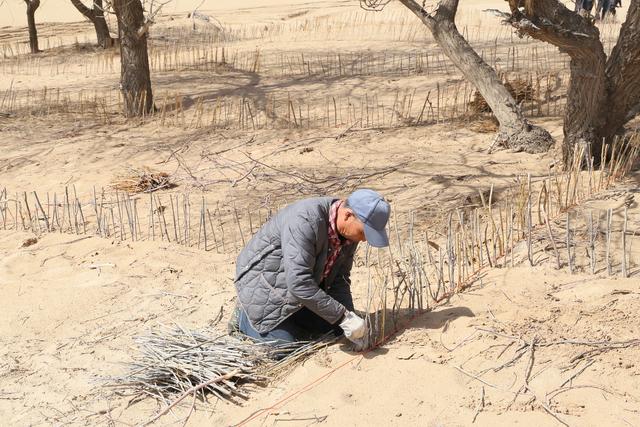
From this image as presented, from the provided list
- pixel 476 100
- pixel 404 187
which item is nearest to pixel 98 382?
pixel 404 187

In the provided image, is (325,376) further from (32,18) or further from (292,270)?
(32,18)

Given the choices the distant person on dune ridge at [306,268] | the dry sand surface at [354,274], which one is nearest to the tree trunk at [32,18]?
the dry sand surface at [354,274]

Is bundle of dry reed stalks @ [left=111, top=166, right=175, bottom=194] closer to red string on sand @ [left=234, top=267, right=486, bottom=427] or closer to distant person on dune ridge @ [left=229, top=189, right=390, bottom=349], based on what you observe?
distant person on dune ridge @ [left=229, top=189, right=390, bottom=349]

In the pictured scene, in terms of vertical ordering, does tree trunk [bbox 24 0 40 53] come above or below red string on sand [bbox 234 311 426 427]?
above

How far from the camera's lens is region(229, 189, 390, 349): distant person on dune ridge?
3.09m

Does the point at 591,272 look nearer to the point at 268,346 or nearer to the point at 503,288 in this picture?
the point at 503,288

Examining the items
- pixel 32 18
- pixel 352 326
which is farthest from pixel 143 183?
pixel 32 18

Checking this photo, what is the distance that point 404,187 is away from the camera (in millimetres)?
5480

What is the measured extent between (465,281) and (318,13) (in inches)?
563

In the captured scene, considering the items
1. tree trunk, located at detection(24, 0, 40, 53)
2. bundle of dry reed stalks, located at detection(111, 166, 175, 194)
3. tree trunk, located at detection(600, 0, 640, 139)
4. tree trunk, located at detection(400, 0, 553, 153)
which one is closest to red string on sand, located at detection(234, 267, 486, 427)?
tree trunk, located at detection(600, 0, 640, 139)

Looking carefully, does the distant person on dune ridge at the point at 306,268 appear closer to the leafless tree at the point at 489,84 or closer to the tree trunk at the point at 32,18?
the leafless tree at the point at 489,84

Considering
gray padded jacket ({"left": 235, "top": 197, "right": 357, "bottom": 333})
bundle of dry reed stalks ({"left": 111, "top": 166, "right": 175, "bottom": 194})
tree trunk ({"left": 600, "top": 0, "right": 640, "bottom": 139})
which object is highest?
tree trunk ({"left": 600, "top": 0, "right": 640, "bottom": 139})

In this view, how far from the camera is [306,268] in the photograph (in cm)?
311

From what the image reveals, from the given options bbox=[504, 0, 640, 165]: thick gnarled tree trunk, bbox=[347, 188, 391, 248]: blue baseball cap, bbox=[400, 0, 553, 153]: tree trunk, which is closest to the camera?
bbox=[347, 188, 391, 248]: blue baseball cap
